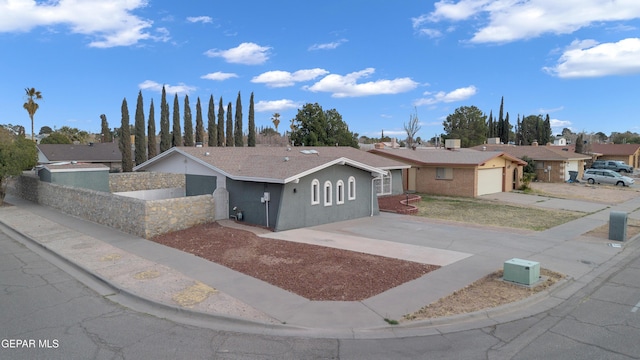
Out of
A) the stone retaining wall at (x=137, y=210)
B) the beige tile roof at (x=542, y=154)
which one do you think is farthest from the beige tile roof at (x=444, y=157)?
the stone retaining wall at (x=137, y=210)

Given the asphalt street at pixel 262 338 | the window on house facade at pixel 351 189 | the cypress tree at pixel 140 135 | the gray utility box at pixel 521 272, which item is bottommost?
the asphalt street at pixel 262 338

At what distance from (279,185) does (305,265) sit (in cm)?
608

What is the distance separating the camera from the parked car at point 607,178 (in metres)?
40.0

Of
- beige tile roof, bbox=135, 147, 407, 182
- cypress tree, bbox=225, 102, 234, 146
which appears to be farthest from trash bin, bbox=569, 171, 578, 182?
cypress tree, bbox=225, 102, 234, 146

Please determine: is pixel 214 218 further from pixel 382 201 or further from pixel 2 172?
pixel 2 172

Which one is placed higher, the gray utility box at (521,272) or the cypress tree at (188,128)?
the cypress tree at (188,128)

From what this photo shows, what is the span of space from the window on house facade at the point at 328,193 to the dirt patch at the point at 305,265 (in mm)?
4471

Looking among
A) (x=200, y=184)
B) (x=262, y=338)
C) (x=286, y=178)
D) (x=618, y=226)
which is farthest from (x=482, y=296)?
(x=200, y=184)

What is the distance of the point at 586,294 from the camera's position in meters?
9.17

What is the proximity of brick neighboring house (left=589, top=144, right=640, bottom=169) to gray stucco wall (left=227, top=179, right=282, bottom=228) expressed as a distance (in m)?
64.2

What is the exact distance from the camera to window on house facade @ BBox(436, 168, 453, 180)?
1240 inches

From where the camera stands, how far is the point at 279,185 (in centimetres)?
1648

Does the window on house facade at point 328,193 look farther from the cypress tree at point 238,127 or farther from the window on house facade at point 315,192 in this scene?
the cypress tree at point 238,127

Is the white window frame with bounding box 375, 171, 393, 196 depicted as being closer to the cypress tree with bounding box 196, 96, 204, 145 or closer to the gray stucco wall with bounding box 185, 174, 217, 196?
the gray stucco wall with bounding box 185, 174, 217, 196
